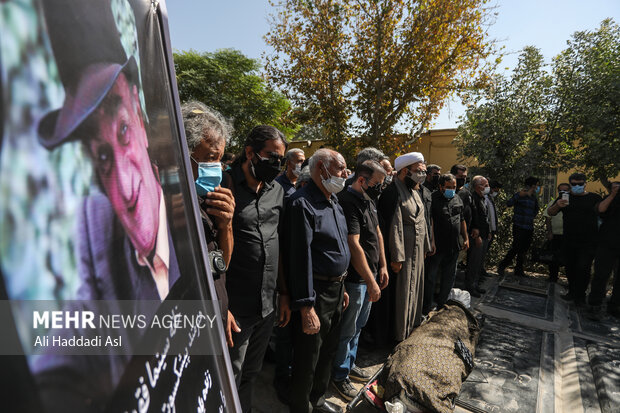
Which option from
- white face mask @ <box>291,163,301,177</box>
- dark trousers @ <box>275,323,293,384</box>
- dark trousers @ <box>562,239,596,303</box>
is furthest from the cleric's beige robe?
dark trousers @ <box>562,239,596,303</box>

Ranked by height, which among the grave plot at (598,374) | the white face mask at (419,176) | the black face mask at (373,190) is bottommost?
the grave plot at (598,374)

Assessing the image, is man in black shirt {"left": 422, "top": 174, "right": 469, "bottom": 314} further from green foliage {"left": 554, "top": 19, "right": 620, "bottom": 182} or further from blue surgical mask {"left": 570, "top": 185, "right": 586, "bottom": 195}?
green foliage {"left": 554, "top": 19, "right": 620, "bottom": 182}

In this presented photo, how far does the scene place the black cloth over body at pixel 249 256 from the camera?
197 centimetres

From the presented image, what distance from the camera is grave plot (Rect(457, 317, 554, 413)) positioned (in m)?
2.94

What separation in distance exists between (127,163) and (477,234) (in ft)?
20.2

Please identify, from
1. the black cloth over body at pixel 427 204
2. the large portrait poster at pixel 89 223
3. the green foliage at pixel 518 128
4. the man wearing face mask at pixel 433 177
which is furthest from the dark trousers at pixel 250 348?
the green foliage at pixel 518 128

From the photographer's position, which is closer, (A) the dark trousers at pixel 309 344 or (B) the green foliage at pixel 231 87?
(A) the dark trousers at pixel 309 344

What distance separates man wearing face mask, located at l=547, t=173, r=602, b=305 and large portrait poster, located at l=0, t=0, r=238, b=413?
6.56m

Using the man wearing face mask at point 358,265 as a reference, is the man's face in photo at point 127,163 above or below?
above

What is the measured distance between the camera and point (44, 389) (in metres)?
0.32

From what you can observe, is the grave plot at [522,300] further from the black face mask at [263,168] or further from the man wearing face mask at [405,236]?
the black face mask at [263,168]

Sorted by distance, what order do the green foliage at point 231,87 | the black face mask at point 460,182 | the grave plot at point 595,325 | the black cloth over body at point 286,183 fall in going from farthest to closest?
1. the green foliage at point 231,87
2. the black face mask at point 460,182
3. the grave plot at point 595,325
4. the black cloth over body at point 286,183

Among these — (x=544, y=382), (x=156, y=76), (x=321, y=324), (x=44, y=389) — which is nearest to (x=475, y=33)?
(x=544, y=382)

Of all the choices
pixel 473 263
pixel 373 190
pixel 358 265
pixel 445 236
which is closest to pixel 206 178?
pixel 358 265
